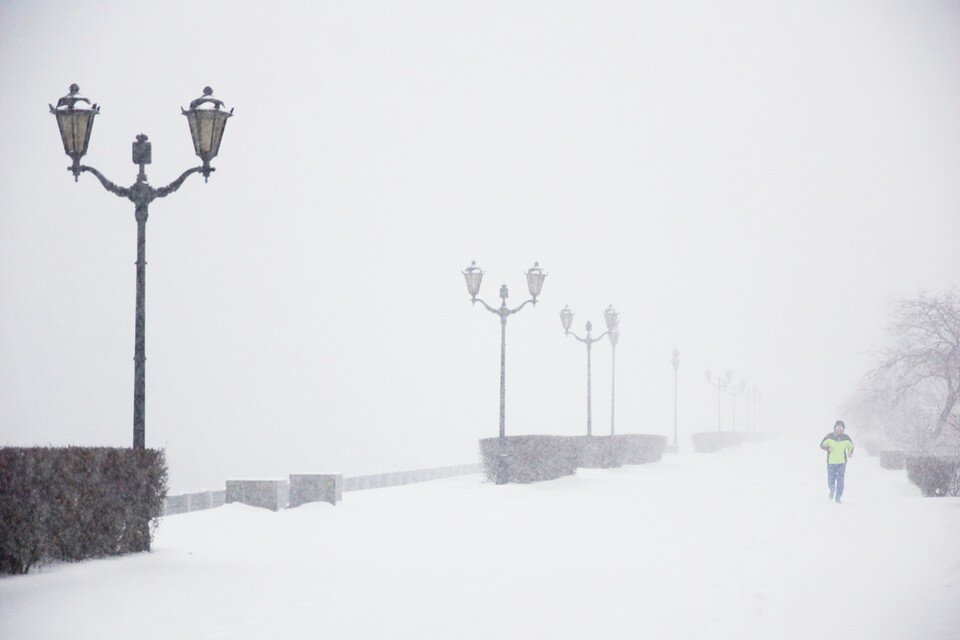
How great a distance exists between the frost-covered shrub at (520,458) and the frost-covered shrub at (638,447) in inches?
329

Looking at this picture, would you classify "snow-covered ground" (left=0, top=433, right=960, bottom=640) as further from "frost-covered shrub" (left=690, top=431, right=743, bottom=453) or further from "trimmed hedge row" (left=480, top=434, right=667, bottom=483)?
"frost-covered shrub" (left=690, top=431, right=743, bottom=453)

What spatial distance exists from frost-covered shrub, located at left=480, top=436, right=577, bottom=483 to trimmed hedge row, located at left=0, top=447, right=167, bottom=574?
1365 cm

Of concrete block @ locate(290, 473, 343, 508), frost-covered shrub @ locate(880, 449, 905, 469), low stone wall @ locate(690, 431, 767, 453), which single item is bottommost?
low stone wall @ locate(690, 431, 767, 453)

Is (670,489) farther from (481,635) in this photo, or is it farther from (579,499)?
(481,635)

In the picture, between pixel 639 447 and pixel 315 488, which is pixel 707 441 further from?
pixel 315 488

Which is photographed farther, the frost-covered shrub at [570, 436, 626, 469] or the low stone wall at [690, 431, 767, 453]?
the low stone wall at [690, 431, 767, 453]

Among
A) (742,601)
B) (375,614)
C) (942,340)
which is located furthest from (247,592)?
(942,340)

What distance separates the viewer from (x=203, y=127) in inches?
473

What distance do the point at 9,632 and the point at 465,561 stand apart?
5121mm

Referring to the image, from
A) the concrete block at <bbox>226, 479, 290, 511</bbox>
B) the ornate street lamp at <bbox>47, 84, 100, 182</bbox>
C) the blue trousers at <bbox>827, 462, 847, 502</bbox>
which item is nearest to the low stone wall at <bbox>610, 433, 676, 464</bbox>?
the blue trousers at <bbox>827, 462, 847, 502</bbox>

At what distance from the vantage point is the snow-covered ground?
7305mm

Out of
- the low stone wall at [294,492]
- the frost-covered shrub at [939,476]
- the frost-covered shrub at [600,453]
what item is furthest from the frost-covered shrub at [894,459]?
the low stone wall at [294,492]

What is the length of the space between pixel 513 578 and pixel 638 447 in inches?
1108

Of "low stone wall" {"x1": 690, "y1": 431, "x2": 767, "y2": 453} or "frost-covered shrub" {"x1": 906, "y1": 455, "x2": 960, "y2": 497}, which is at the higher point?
"frost-covered shrub" {"x1": 906, "y1": 455, "x2": 960, "y2": 497}
